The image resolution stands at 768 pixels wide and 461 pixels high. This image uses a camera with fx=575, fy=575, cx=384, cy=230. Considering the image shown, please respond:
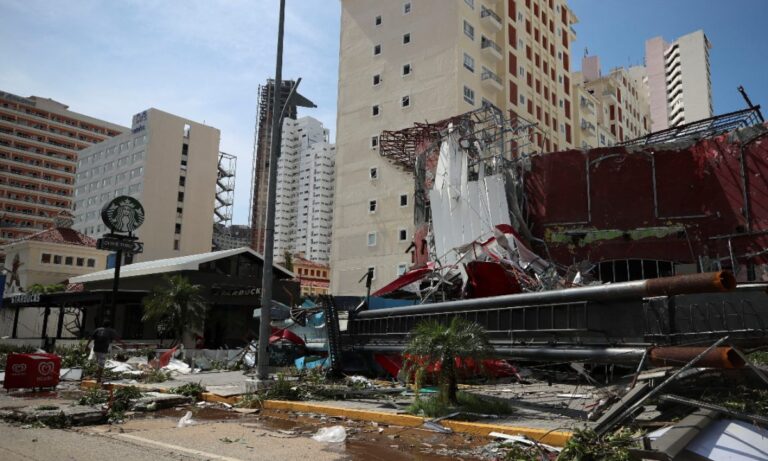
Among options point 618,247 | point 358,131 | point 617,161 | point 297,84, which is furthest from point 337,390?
point 358,131

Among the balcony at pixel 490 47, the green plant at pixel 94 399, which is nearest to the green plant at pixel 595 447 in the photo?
the green plant at pixel 94 399

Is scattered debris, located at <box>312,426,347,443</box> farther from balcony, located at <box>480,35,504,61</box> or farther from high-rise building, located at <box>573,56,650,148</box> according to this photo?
high-rise building, located at <box>573,56,650,148</box>

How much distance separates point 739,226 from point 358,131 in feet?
119

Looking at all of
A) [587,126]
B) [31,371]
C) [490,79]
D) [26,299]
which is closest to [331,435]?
[31,371]

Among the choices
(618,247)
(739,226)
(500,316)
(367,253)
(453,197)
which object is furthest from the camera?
(367,253)

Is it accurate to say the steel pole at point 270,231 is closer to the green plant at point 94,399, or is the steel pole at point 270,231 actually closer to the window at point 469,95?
the green plant at point 94,399

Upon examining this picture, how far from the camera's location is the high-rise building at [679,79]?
131125 millimetres

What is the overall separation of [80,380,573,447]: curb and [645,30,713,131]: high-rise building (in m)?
137

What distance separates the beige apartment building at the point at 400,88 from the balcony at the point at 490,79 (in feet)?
0.29

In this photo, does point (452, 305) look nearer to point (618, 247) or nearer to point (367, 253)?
point (618, 247)

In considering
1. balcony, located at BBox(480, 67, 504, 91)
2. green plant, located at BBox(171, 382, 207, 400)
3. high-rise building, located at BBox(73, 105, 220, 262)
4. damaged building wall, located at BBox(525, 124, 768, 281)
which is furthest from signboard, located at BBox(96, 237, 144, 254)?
high-rise building, located at BBox(73, 105, 220, 262)

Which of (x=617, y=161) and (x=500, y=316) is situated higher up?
(x=617, y=161)

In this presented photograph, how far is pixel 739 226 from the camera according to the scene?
22.7 metres

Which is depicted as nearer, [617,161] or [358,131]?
[617,161]
